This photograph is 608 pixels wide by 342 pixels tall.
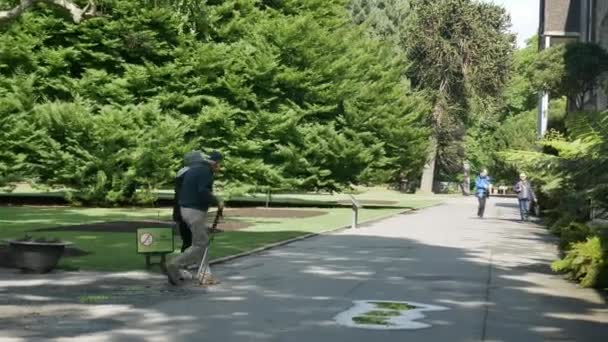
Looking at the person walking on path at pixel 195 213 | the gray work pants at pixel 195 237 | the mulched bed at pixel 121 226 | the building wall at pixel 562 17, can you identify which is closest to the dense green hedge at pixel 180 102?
the building wall at pixel 562 17

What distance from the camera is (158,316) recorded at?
9.73 meters

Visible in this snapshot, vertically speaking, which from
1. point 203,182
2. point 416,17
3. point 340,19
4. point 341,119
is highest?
point 416,17

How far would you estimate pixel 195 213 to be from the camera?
41.2 feet

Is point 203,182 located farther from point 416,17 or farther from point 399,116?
point 416,17

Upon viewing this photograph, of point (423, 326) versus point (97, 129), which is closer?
point (423, 326)

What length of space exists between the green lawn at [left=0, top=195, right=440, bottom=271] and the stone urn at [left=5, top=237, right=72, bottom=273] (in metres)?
0.69

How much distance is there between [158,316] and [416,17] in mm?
56645

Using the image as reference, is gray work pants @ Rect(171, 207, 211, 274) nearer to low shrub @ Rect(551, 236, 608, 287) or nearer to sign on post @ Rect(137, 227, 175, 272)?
sign on post @ Rect(137, 227, 175, 272)

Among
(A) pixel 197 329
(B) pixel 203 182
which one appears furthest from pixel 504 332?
(B) pixel 203 182

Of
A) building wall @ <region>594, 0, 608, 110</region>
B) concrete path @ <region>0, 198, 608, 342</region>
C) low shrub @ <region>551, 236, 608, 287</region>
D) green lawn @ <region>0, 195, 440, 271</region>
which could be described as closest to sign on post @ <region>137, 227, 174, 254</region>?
green lawn @ <region>0, 195, 440, 271</region>

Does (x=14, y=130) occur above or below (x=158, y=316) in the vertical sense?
above

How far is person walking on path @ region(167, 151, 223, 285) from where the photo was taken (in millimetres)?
12414

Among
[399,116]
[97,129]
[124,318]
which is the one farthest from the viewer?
[399,116]

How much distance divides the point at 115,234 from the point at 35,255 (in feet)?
27.1
